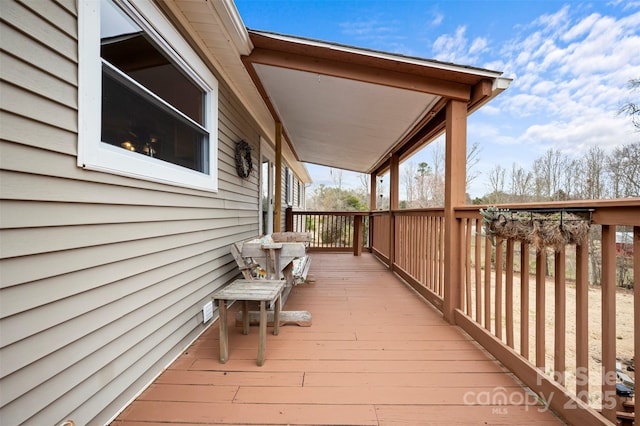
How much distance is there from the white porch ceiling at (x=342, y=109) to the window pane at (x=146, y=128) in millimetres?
1118

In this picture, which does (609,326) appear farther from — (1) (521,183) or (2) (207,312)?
(1) (521,183)

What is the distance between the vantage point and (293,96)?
3.55 m

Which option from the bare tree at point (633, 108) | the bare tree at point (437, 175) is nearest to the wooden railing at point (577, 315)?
the bare tree at point (633, 108)

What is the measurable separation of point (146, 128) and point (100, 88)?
1.50 feet

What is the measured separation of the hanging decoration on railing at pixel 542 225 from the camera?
1365mm

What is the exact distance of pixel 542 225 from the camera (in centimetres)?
150

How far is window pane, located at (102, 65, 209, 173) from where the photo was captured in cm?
146

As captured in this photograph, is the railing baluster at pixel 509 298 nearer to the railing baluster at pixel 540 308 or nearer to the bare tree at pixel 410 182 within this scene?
the railing baluster at pixel 540 308

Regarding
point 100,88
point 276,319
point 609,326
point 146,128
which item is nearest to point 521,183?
point 609,326

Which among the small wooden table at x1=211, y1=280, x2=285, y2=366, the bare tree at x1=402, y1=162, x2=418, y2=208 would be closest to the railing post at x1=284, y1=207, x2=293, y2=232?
the small wooden table at x1=211, y1=280, x2=285, y2=366

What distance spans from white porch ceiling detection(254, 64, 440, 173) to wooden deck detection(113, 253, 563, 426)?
90.6 inches

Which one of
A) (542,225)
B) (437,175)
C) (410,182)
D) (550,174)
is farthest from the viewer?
(410,182)

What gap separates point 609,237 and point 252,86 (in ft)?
11.1

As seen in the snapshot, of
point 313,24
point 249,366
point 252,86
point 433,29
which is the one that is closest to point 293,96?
point 252,86
